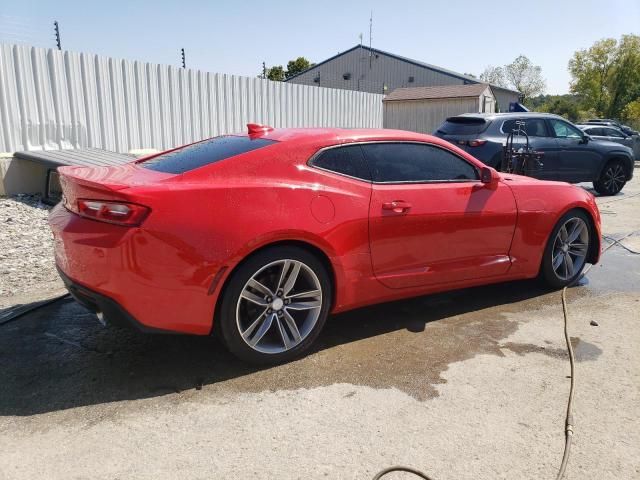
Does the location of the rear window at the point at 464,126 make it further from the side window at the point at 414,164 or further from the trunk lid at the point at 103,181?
the trunk lid at the point at 103,181

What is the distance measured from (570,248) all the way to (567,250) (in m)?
0.09

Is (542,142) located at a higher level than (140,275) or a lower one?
higher

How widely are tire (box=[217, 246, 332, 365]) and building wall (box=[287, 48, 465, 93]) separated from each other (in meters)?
41.1

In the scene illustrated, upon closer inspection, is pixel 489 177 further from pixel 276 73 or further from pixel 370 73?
pixel 276 73

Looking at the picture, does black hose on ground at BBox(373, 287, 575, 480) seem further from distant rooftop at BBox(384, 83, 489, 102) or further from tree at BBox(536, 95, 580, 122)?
tree at BBox(536, 95, 580, 122)

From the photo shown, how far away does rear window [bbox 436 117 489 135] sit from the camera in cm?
978

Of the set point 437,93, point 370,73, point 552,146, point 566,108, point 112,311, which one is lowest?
point 112,311

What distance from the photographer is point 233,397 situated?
3018 mm

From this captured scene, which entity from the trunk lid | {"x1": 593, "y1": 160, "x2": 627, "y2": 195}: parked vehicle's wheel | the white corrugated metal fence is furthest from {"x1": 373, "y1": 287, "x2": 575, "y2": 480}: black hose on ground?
{"x1": 593, "y1": 160, "x2": 627, "y2": 195}: parked vehicle's wheel

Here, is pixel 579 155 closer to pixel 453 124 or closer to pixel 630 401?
pixel 453 124

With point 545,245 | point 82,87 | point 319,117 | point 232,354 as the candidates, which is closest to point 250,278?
point 232,354

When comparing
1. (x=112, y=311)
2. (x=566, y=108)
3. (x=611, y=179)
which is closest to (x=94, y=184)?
(x=112, y=311)

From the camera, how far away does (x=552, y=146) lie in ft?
34.3

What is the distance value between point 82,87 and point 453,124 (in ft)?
22.0
